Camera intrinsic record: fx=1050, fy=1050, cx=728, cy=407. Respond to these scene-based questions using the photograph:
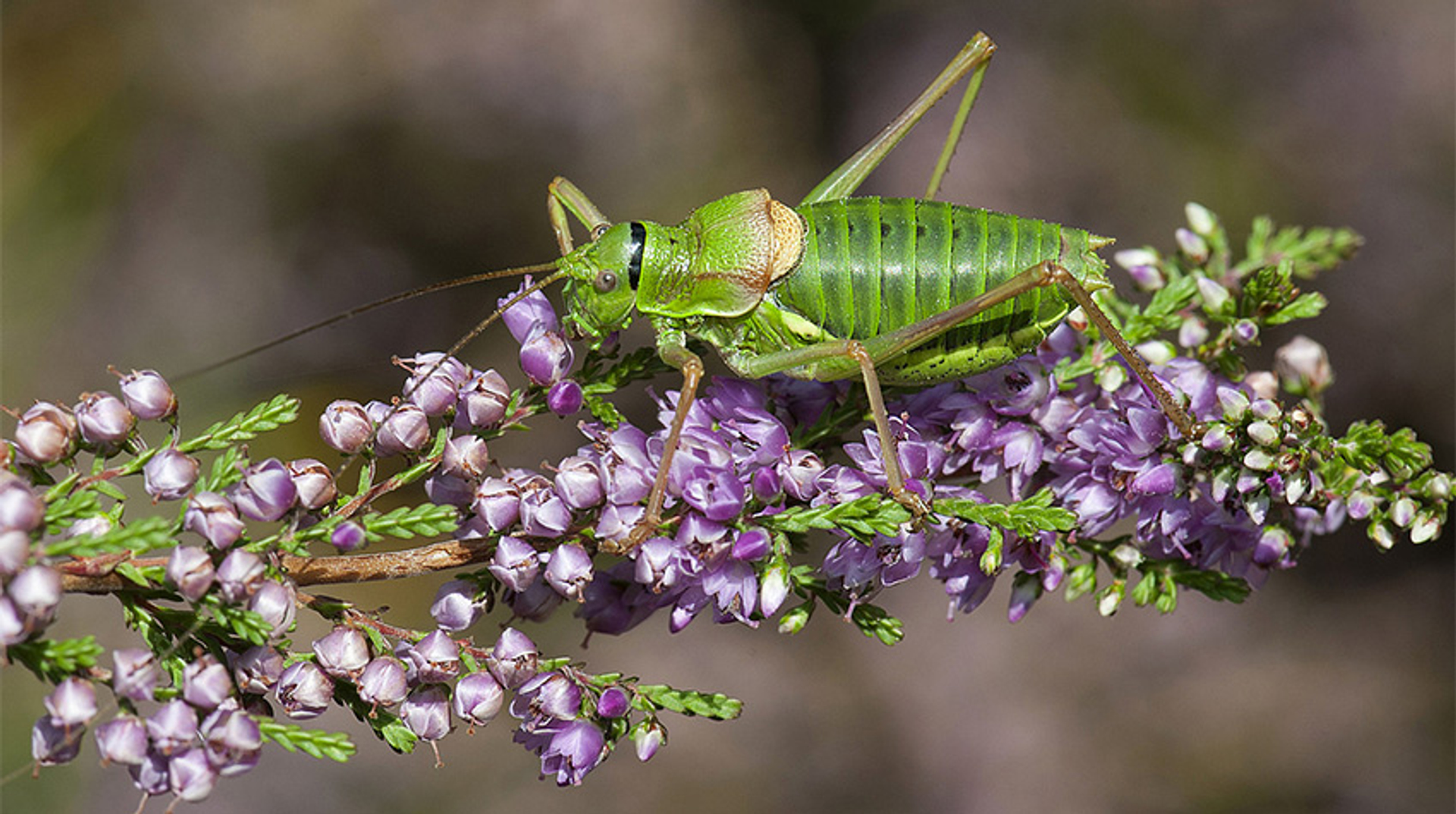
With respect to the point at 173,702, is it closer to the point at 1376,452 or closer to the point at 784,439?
the point at 784,439

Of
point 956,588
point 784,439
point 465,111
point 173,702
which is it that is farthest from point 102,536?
point 465,111

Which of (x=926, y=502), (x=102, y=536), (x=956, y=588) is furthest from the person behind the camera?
(x=956, y=588)

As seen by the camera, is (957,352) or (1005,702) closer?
(957,352)

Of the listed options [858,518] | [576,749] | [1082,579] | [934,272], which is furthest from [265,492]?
[1082,579]

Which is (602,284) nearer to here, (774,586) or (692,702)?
(774,586)

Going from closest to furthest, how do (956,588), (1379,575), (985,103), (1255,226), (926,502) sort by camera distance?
1. (926,502)
2. (956,588)
3. (1255,226)
4. (1379,575)
5. (985,103)

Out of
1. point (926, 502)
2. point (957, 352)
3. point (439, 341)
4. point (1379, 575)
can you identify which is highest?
point (957, 352)

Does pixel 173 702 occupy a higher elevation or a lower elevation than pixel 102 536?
lower
